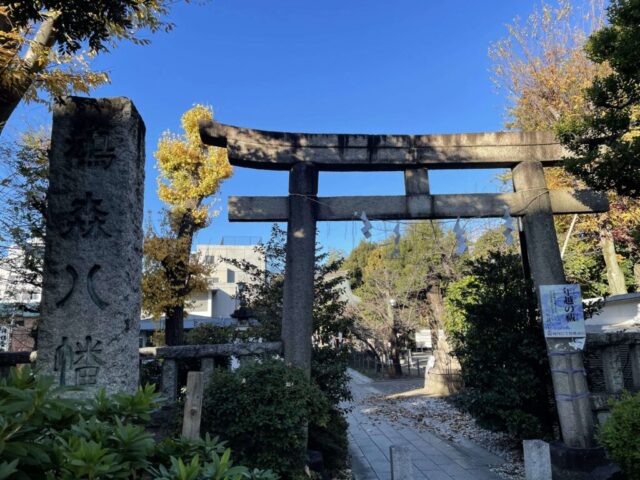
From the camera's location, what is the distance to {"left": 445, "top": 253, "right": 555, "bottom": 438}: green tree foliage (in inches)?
259

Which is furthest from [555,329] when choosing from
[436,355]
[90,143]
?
[436,355]

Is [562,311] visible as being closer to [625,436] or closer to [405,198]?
[625,436]

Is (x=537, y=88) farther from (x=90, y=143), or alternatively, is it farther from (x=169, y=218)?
(x=90, y=143)

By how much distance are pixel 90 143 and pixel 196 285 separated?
10.3 meters

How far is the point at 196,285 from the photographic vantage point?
14.2 m

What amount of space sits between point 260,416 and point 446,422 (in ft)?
24.6

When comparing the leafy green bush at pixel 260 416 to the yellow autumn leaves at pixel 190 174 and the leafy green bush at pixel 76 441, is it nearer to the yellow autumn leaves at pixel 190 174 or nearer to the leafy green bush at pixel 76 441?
the leafy green bush at pixel 76 441

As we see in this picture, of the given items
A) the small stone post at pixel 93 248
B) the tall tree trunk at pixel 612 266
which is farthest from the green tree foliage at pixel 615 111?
the tall tree trunk at pixel 612 266

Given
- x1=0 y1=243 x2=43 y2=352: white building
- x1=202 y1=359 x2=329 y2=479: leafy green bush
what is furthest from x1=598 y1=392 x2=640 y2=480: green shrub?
x1=0 y1=243 x2=43 y2=352: white building

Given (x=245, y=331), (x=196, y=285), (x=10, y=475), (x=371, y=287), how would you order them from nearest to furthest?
1. (x=10, y=475)
2. (x=245, y=331)
3. (x=196, y=285)
4. (x=371, y=287)

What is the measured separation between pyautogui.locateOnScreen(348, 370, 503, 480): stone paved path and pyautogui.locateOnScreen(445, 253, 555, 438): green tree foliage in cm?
83

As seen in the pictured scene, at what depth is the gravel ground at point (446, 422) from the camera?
278 inches

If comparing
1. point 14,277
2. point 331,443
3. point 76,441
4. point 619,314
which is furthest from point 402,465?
point 619,314

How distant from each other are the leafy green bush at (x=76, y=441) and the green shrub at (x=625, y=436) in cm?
414
